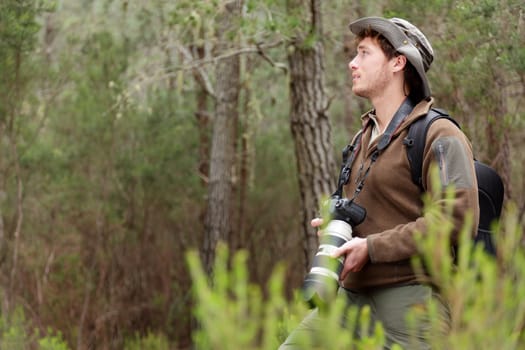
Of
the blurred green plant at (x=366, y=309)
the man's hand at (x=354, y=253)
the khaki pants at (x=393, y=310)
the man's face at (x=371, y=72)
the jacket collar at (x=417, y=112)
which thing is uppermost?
the man's face at (x=371, y=72)

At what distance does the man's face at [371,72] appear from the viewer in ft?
9.00

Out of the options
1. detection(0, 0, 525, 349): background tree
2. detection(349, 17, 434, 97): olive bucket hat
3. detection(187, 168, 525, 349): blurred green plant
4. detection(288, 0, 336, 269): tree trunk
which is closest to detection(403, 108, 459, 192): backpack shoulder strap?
detection(349, 17, 434, 97): olive bucket hat

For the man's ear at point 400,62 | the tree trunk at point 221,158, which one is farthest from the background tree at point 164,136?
the man's ear at point 400,62

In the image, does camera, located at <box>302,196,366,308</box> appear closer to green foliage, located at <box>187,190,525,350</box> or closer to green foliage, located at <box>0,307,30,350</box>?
green foliage, located at <box>187,190,525,350</box>

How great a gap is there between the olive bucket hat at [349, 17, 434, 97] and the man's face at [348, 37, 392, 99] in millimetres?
68

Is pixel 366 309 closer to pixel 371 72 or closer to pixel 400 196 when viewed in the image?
pixel 400 196

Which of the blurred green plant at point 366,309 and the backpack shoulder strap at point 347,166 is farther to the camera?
the backpack shoulder strap at point 347,166

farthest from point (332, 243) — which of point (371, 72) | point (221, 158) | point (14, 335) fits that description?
point (221, 158)

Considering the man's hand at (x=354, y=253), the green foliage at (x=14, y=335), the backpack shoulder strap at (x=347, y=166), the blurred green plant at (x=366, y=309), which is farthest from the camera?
the green foliage at (x=14, y=335)

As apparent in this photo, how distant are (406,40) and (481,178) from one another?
595mm

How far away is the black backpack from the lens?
8.26 ft

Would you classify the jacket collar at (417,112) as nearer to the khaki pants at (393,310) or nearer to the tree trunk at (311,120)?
the khaki pants at (393,310)

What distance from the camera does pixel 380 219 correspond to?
8.59 ft

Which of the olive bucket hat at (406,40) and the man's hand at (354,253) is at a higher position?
the olive bucket hat at (406,40)
